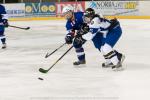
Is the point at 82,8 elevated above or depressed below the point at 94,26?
below

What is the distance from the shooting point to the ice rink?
4746mm

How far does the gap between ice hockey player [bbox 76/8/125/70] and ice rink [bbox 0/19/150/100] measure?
0.19 m

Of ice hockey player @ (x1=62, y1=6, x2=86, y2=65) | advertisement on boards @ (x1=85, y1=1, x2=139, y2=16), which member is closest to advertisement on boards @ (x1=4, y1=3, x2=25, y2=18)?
advertisement on boards @ (x1=85, y1=1, x2=139, y2=16)

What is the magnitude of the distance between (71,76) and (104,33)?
29.6 inches

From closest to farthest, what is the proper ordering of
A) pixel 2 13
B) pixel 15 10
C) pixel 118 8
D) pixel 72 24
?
1. pixel 72 24
2. pixel 2 13
3. pixel 118 8
4. pixel 15 10

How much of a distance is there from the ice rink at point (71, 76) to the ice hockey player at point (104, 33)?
185 millimetres

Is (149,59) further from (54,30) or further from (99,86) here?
(54,30)

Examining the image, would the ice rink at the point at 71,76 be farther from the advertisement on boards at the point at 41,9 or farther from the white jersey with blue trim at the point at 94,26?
the advertisement on boards at the point at 41,9

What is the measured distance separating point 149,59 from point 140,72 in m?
1.11

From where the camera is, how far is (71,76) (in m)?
5.82

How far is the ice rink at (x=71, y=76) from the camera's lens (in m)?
4.75

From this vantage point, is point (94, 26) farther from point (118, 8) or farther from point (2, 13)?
point (118, 8)

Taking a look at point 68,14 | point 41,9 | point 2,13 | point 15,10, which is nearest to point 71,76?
point 68,14

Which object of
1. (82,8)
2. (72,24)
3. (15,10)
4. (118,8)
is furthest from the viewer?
(82,8)
